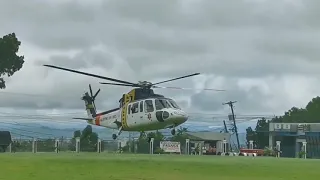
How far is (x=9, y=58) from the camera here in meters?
78.1

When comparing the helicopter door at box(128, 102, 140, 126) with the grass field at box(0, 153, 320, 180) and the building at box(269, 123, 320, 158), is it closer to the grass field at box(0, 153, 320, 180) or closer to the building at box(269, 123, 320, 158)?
the grass field at box(0, 153, 320, 180)

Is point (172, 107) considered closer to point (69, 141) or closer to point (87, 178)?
point (69, 141)

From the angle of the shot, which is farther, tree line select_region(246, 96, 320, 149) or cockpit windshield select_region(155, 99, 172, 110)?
tree line select_region(246, 96, 320, 149)

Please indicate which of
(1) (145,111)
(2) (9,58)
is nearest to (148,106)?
(1) (145,111)

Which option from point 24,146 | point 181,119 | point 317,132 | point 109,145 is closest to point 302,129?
point 317,132

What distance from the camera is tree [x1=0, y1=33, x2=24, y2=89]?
7719 cm

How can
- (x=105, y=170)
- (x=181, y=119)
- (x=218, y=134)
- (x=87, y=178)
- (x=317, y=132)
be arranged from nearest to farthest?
(x=87, y=178) → (x=105, y=170) → (x=181, y=119) → (x=317, y=132) → (x=218, y=134)

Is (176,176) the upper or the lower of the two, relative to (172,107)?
lower

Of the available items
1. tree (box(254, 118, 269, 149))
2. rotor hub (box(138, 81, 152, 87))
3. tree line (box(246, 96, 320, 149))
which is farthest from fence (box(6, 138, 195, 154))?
tree line (box(246, 96, 320, 149))

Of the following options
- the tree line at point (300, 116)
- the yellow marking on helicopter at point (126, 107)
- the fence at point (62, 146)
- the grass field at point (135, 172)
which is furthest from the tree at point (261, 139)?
the grass field at point (135, 172)

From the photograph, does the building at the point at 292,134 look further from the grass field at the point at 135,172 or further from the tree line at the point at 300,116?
the grass field at the point at 135,172

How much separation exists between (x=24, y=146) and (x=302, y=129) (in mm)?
79637

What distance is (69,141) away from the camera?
6850 centimetres

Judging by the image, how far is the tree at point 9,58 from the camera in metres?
77.2
